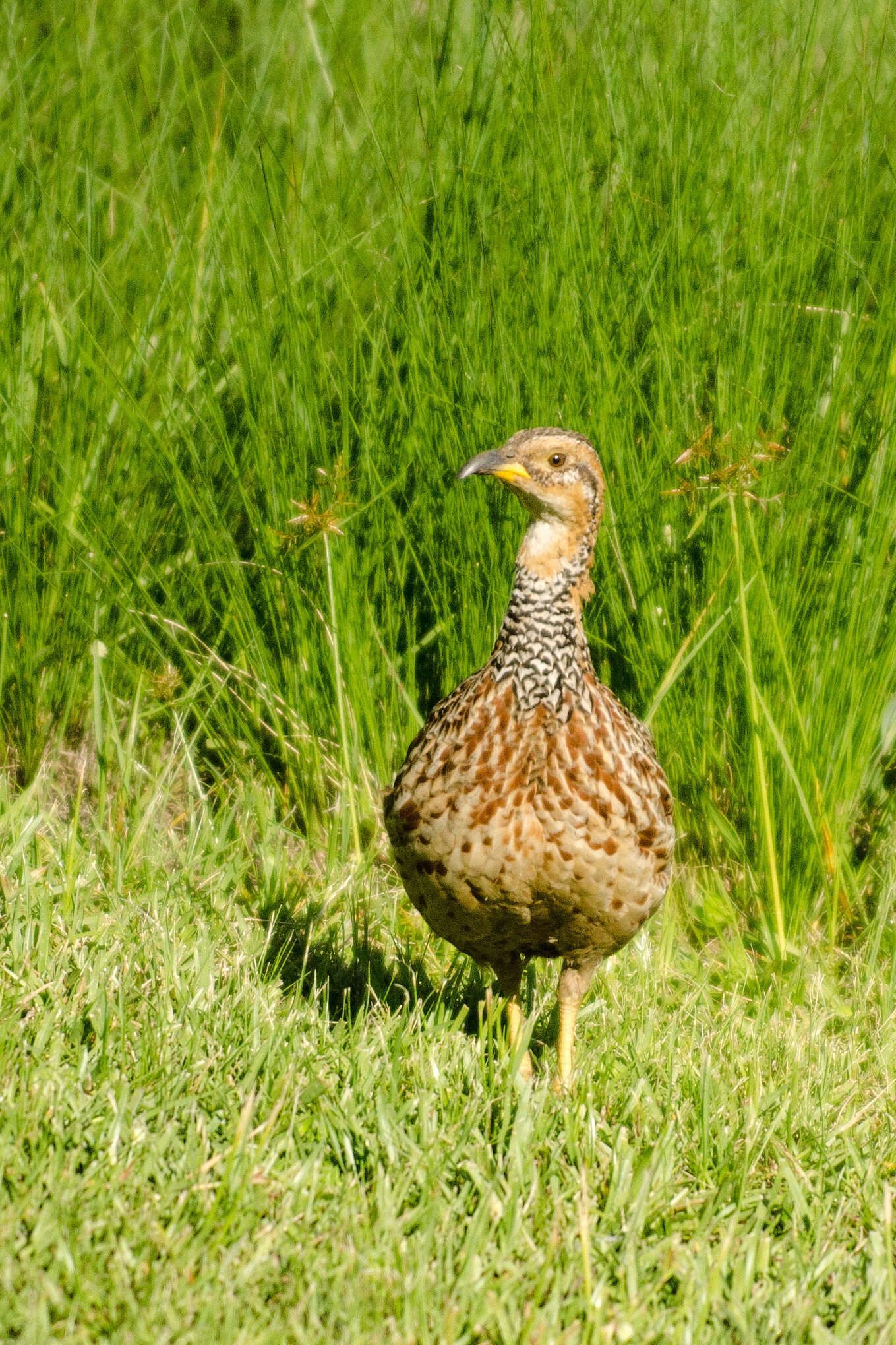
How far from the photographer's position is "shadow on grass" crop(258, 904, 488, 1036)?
3.62 meters

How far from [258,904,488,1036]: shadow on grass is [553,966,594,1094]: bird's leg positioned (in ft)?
0.83

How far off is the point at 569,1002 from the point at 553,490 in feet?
3.98

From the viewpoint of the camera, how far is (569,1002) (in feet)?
11.2

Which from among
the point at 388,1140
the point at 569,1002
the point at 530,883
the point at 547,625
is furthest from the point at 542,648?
the point at 388,1140

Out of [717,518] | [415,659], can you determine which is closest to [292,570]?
[415,659]

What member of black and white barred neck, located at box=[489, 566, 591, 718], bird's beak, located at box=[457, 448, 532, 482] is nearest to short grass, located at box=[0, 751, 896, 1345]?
black and white barred neck, located at box=[489, 566, 591, 718]

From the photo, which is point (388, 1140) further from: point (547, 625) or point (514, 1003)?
point (547, 625)

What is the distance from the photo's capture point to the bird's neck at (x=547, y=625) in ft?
10.5

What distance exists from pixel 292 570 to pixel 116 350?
0.98 metres

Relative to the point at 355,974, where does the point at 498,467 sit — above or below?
above

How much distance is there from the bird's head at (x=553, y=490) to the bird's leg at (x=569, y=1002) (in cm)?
94

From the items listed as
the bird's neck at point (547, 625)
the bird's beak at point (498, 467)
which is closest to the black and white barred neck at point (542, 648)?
the bird's neck at point (547, 625)

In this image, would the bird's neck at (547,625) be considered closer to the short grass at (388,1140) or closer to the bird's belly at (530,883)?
the bird's belly at (530,883)

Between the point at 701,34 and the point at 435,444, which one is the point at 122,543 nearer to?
the point at 435,444
